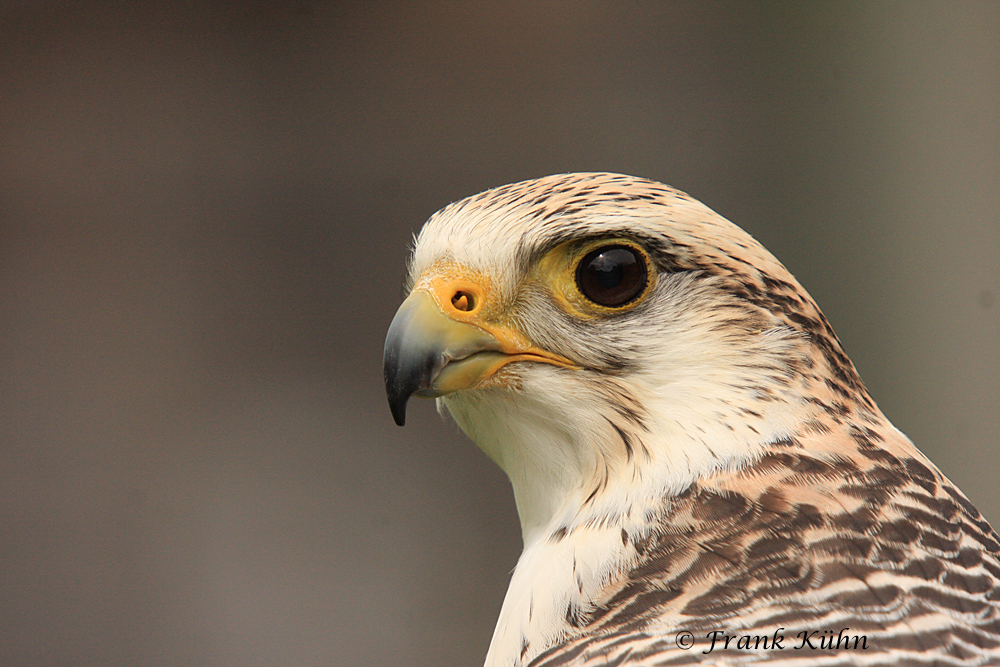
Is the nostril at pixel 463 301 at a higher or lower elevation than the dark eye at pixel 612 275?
lower

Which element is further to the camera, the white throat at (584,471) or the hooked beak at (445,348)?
the hooked beak at (445,348)

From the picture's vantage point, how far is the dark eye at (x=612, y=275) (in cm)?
143

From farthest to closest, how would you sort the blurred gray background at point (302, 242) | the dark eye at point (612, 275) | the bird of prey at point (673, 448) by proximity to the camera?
the blurred gray background at point (302, 242) → the dark eye at point (612, 275) → the bird of prey at point (673, 448)

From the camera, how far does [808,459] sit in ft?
4.27

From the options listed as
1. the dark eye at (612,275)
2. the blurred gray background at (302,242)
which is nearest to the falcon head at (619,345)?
the dark eye at (612,275)

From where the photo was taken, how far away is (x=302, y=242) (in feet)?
15.1

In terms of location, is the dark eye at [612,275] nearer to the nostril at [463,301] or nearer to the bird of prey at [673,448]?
the bird of prey at [673,448]

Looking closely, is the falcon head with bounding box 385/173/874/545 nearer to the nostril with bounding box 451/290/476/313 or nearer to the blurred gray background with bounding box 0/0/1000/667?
the nostril with bounding box 451/290/476/313

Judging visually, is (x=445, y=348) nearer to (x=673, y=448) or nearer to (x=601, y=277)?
(x=601, y=277)

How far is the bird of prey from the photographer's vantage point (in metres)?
1.15

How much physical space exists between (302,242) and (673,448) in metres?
3.52

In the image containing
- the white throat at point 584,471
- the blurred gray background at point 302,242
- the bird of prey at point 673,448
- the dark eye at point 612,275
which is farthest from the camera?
the blurred gray background at point 302,242

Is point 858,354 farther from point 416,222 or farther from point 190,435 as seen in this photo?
point 190,435

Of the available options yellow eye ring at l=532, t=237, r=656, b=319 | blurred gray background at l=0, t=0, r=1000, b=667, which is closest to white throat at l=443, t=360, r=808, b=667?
yellow eye ring at l=532, t=237, r=656, b=319
